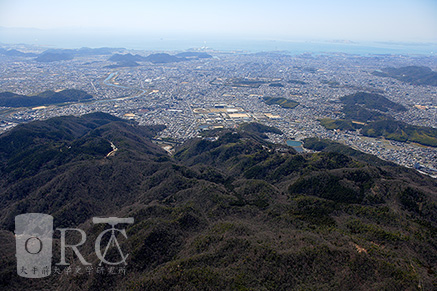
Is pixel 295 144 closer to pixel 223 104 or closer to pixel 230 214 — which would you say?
pixel 223 104

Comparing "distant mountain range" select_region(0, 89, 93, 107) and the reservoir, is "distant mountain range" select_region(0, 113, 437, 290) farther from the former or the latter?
"distant mountain range" select_region(0, 89, 93, 107)

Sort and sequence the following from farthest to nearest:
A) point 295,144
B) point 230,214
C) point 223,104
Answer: point 223,104, point 295,144, point 230,214

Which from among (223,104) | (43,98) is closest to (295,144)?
(223,104)

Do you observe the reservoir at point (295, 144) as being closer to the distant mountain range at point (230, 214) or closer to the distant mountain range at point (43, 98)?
the distant mountain range at point (230, 214)

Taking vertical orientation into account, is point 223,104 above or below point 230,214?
above

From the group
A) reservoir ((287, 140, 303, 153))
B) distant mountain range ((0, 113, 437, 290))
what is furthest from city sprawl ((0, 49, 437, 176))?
distant mountain range ((0, 113, 437, 290))
